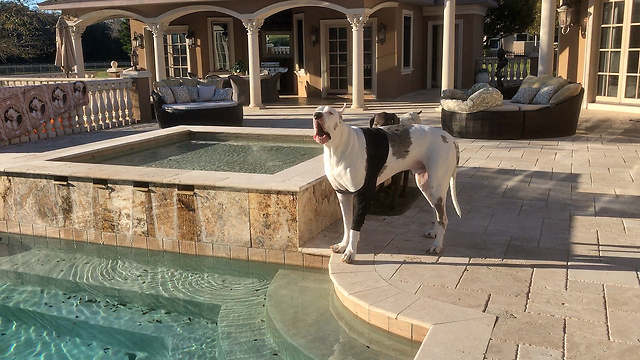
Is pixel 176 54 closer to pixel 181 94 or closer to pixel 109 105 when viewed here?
pixel 109 105

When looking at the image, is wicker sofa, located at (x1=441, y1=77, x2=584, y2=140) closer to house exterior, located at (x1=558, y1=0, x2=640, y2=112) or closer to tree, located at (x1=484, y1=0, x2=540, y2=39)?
house exterior, located at (x1=558, y1=0, x2=640, y2=112)

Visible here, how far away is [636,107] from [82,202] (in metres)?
10.1

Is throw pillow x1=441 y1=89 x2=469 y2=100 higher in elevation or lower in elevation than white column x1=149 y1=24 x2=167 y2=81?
lower

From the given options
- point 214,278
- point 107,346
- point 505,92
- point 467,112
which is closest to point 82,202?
point 214,278

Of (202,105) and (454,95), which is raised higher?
(454,95)

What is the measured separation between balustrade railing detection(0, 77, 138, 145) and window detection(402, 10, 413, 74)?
7545 mm

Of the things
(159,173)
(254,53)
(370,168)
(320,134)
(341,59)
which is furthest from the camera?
(341,59)

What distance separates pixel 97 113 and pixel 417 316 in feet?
31.3

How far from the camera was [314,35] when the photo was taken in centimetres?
1561

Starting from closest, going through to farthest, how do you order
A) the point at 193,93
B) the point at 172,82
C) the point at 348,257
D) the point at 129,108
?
1. the point at 348,257
2. the point at 193,93
3. the point at 172,82
4. the point at 129,108

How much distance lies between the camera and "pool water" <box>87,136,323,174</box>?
6.35 m

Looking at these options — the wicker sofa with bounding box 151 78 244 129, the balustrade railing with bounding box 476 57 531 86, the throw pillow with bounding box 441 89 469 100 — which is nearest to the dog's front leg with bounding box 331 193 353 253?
the throw pillow with bounding box 441 89 469 100

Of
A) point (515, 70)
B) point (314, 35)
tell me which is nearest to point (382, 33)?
point (314, 35)

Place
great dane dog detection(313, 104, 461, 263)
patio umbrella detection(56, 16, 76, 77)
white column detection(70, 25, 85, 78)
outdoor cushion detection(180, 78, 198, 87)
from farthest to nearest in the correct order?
white column detection(70, 25, 85, 78) → patio umbrella detection(56, 16, 76, 77) → outdoor cushion detection(180, 78, 198, 87) → great dane dog detection(313, 104, 461, 263)
